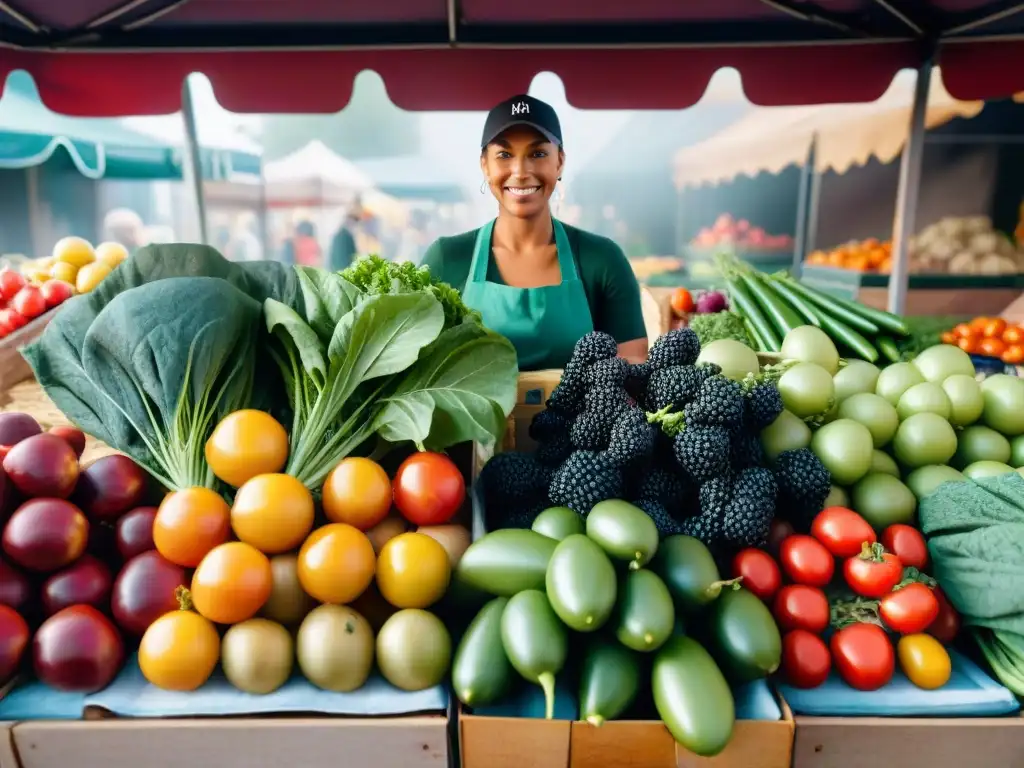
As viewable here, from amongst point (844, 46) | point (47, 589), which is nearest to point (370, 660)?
point (47, 589)

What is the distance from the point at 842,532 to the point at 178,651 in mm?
1288

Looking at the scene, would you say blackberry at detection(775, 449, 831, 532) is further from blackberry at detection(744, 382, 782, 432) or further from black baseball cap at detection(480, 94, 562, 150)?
black baseball cap at detection(480, 94, 562, 150)

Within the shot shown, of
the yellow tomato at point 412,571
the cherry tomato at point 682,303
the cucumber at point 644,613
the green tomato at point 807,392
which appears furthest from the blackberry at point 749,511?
the cherry tomato at point 682,303

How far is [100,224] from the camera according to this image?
13633 millimetres

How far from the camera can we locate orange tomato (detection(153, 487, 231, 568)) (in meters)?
1.20

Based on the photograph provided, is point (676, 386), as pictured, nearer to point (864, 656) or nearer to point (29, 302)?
point (864, 656)

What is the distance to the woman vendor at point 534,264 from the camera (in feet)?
7.33

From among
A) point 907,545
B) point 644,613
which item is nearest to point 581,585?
point 644,613

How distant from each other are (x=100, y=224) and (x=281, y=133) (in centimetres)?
975

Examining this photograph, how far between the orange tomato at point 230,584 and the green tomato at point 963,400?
1689 mm

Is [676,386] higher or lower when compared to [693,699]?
higher

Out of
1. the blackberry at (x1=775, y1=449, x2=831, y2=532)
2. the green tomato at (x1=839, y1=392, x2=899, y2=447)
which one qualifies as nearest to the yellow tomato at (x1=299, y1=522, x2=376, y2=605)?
the blackberry at (x1=775, y1=449, x2=831, y2=532)

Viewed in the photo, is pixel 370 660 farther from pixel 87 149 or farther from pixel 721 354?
pixel 87 149

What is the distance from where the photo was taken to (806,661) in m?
1.23
